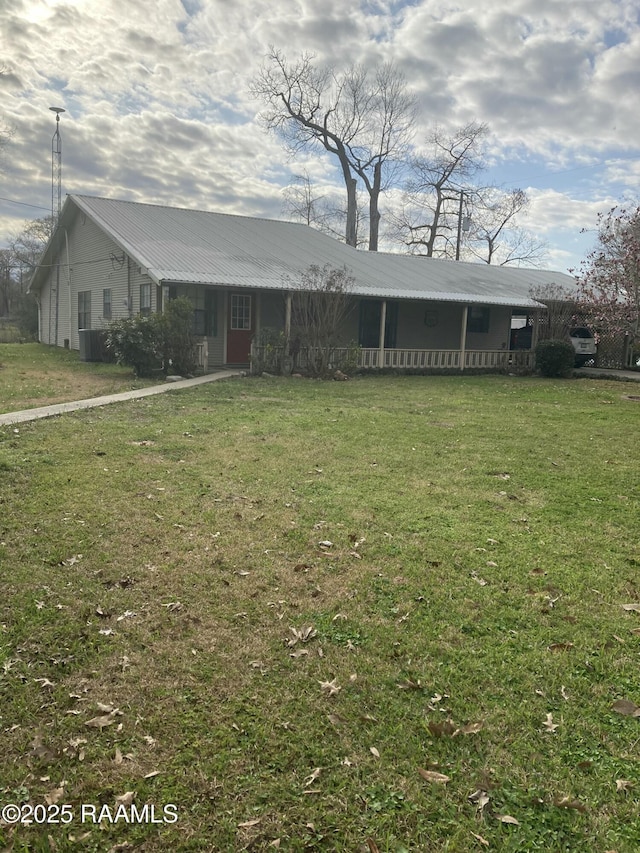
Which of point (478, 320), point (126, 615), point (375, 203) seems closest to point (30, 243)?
point (375, 203)

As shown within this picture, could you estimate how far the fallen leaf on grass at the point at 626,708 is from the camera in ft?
9.42

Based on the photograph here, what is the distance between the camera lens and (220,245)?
20.0 m

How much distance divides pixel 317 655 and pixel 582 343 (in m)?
24.4

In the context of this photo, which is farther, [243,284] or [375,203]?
[375,203]

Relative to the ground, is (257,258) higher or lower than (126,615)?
higher

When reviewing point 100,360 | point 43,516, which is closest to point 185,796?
point 43,516

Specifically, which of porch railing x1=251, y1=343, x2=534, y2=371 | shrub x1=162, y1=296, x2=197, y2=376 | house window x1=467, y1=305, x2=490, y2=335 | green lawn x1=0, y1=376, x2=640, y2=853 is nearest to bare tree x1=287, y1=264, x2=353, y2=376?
porch railing x1=251, y1=343, x2=534, y2=371

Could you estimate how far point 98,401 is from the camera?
429 inches

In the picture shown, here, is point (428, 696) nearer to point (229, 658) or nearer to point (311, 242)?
point (229, 658)

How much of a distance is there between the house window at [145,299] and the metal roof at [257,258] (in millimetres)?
1238

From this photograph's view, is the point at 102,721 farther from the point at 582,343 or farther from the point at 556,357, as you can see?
the point at 582,343

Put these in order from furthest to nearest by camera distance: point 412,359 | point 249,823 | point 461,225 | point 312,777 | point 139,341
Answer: point 461,225, point 412,359, point 139,341, point 312,777, point 249,823

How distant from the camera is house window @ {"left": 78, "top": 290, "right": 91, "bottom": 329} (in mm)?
22173

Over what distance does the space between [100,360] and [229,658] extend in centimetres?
1720
